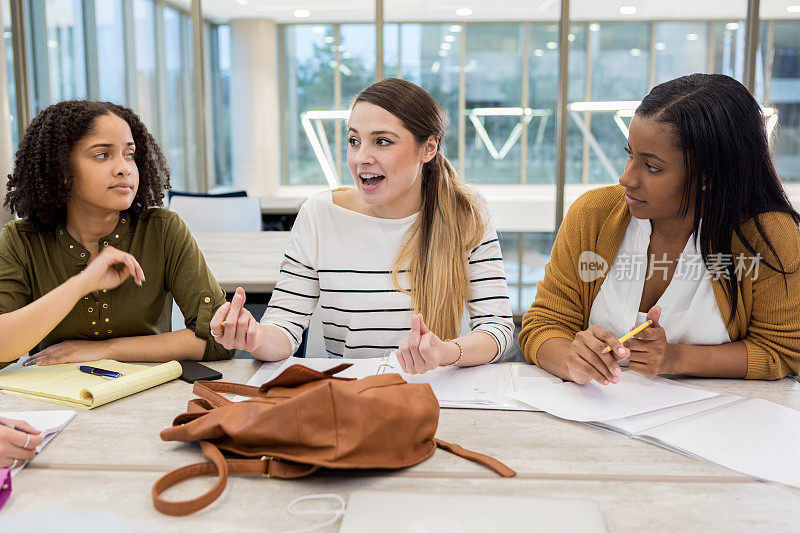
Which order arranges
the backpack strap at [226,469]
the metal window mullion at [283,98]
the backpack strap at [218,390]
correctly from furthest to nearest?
the metal window mullion at [283,98], the backpack strap at [218,390], the backpack strap at [226,469]

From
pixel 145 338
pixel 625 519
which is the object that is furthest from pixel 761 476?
pixel 145 338

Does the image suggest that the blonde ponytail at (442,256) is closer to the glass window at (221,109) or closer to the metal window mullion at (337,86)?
the metal window mullion at (337,86)

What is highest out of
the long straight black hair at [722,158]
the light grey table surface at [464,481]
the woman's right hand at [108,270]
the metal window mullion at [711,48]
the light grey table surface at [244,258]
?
the metal window mullion at [711,48]

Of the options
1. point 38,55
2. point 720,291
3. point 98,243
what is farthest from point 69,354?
point 38,55

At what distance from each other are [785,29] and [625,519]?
16.7 ft

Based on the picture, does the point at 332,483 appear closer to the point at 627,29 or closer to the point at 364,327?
the point at 364,327

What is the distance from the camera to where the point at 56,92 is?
543 cm

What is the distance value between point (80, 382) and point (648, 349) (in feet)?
3.92

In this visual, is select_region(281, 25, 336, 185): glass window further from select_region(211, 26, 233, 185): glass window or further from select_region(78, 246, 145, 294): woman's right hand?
select_region(78, 246, 145, 294): woman's right hand

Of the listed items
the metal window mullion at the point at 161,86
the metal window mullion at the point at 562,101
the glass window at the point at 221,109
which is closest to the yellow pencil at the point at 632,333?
the metal window mullion at the point at 562,101

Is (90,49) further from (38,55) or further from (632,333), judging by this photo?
(632,333)

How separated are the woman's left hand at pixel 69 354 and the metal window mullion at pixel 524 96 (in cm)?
403

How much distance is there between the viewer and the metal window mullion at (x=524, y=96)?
507cm

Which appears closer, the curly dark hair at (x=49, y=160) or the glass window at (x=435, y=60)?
the curly dark hair at (x=49, y=160)
